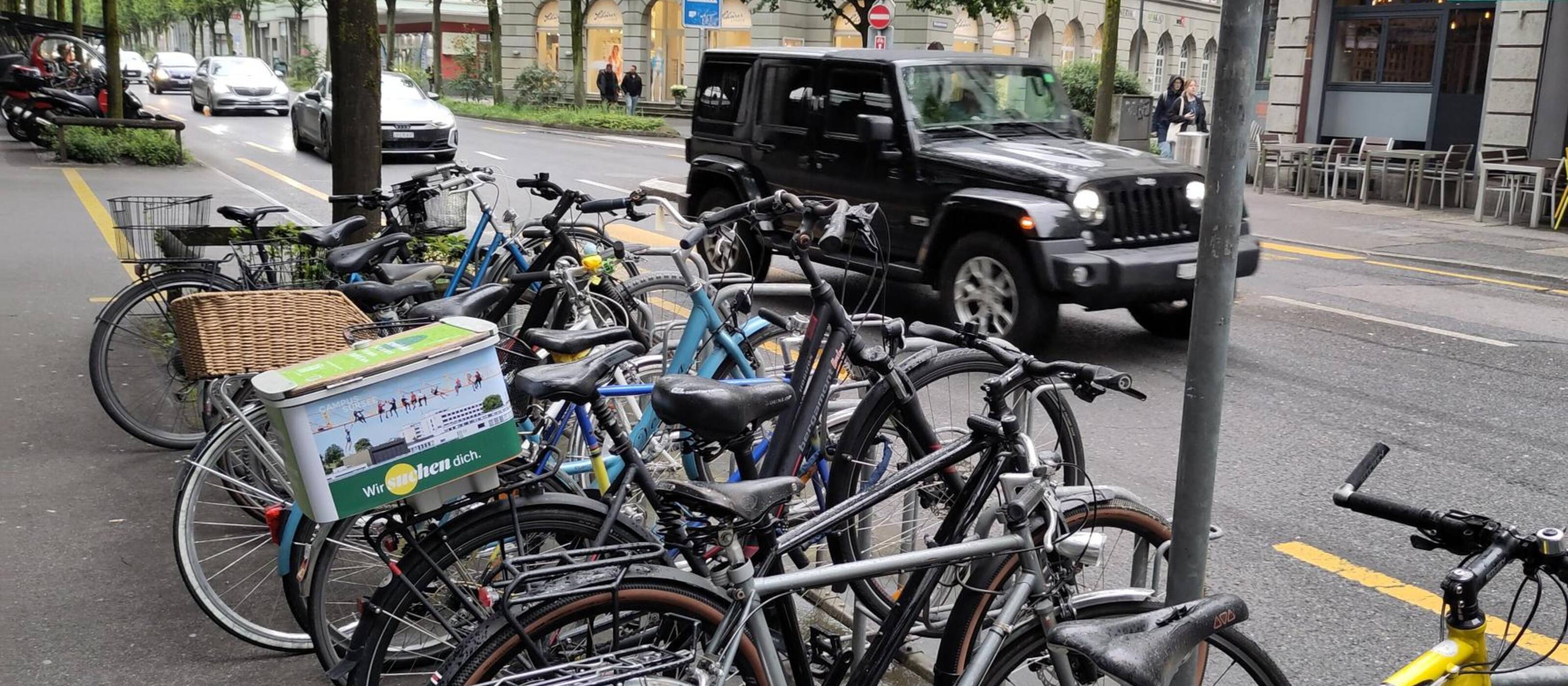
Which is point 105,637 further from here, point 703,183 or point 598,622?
point 703,183

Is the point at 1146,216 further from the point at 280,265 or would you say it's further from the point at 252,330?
the point at 252,330

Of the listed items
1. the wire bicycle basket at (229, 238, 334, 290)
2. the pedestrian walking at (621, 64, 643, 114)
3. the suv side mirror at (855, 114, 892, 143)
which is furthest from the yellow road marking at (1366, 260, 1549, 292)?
the pedestrian walking at (621, 64, 643, 114)

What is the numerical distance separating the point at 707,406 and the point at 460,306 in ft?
5.89

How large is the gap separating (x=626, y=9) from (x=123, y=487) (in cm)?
4237

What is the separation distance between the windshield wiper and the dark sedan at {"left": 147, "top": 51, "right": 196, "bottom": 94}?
154 ft

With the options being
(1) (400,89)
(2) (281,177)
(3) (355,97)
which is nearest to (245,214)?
(3) (355,97)

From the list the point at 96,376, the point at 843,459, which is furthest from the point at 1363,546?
the point at 96,376

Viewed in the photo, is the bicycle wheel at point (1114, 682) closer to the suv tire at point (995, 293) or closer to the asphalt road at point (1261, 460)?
the asphalt road at point (1261, 460)

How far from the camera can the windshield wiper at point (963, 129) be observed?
910 cm

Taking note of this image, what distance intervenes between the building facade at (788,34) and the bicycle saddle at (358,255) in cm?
3409

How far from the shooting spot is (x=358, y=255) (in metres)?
5.45

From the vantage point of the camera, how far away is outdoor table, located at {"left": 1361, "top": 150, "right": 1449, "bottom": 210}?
59.6ft

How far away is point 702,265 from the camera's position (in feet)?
17.6

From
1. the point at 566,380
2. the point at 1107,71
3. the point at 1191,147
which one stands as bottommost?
the point at 566,380
